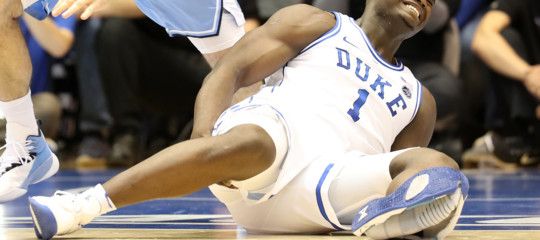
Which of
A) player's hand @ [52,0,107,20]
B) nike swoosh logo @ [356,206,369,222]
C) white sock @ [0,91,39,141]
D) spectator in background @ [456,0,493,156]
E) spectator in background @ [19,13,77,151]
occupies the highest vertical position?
Result: player's hand @ [52,0,107,20]

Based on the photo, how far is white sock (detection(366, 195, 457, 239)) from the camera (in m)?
1.94

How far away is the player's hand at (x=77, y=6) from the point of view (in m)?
2.73

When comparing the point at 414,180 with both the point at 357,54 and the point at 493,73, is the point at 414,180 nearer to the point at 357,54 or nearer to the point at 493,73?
the point at 357,54

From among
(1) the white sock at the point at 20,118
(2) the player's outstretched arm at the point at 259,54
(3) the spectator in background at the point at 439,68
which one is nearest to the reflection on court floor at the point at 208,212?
(1) the white sock at the point at 20,118

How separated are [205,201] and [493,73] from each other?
3034 millimetres

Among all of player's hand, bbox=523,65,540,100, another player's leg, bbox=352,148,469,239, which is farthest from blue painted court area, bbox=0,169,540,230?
player's hand, bbox=523,65,540,100

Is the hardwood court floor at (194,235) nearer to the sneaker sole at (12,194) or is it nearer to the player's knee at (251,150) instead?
the player's knee at (251,150)

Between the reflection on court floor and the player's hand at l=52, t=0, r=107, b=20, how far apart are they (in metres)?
0.62

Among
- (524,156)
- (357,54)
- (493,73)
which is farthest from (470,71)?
(357,54)

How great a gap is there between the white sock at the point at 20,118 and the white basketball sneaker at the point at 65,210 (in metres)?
1.03

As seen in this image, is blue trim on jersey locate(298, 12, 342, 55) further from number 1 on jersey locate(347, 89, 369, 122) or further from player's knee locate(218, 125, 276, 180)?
player's knee locate(218, 125, 276, 180)

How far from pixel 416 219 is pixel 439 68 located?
3.61 meters

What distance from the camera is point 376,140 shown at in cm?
255

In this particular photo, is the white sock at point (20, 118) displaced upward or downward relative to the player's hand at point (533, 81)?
upward
